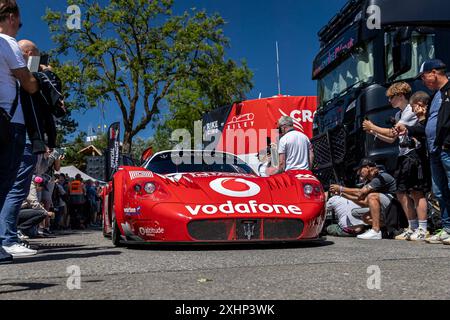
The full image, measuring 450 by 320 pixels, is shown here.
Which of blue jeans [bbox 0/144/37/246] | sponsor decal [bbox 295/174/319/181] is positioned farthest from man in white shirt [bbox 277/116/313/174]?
blue jeans [bbox 0/144/37/246]

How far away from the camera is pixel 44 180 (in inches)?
394

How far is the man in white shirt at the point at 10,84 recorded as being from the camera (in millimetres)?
3545

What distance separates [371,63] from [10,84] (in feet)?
17.4

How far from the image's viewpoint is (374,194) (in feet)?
23.9

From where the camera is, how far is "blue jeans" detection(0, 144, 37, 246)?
4770 mm

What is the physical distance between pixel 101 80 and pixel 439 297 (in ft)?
68.1

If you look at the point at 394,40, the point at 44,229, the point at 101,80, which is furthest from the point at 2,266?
the point at 101,80

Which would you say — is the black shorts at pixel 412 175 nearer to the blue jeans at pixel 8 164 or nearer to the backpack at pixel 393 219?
the backpack at pixel 393 219

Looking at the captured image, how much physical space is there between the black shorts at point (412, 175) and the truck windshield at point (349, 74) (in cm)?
166

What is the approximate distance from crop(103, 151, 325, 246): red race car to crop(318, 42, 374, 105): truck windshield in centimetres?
250

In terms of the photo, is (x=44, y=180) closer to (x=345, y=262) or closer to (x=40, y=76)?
(x=40, y=76)

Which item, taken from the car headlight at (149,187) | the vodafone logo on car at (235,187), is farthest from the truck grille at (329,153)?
the car headlight at (149,187)

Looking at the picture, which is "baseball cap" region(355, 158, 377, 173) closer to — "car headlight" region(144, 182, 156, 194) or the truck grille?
the truck grille

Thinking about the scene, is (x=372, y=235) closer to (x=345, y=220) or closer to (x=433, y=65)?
(x=345, y=220)
